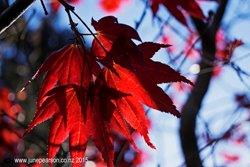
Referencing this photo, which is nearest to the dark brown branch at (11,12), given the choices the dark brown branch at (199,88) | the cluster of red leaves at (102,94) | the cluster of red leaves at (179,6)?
the cluster of red leaves at (102,94)

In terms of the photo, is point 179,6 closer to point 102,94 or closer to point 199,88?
point 102,94

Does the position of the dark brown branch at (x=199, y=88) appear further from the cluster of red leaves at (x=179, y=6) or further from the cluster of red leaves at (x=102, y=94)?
the cluster of red leaves at (x=102, y=94)

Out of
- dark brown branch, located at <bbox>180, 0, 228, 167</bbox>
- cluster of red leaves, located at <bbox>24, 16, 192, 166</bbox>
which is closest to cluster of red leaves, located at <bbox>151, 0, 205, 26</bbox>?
cluster of red leaves, located at <bbox>24, 16, 192, 166</bbox>

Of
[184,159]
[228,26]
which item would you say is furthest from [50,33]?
[184,159]

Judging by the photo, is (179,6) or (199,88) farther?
(199,88)

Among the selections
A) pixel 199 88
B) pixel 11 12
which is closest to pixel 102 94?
pixel 11 12

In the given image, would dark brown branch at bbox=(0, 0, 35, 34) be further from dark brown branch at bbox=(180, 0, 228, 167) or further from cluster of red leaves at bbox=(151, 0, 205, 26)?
dark brown branch at bbox=(180, 0, 228, 167)
